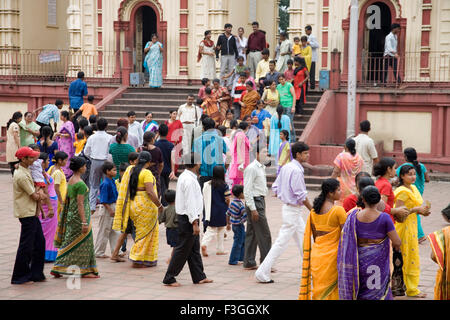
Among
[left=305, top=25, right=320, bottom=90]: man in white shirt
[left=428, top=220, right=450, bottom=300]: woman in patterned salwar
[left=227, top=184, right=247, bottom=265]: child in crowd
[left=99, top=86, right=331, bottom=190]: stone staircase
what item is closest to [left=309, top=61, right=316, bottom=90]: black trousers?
[left=305, top=25, right=320, bottom=90]: man in white shirt

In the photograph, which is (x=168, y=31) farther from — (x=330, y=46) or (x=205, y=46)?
(x=330, y=46)

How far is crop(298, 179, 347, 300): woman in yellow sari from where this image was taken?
295 inches

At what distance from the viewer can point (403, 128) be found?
20188 millimetres

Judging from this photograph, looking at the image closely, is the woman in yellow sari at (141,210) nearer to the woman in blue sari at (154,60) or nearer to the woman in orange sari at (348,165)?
the woman in orange sari at (348,165)

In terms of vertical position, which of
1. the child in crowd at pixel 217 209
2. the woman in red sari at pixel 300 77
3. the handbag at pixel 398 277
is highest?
the woman in red sari at pixel 300 77

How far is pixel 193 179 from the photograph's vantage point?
9125 mm

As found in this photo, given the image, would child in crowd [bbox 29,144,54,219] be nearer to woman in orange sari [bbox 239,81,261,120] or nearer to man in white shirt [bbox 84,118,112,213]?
man in white shirt [bbox 84,118,112,213]

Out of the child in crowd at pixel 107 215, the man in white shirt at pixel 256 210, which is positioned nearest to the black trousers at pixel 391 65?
the man in white shirt at pixel 256 210

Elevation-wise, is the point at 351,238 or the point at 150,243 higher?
the point at 351,238

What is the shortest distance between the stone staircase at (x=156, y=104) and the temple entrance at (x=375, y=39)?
1.87 meters

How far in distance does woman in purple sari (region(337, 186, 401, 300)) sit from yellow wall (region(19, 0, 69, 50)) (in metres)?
23.0

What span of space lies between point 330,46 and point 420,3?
9.53 ft

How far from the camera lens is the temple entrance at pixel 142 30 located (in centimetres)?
2636

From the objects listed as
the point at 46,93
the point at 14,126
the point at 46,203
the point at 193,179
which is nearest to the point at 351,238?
the point at 193,179
